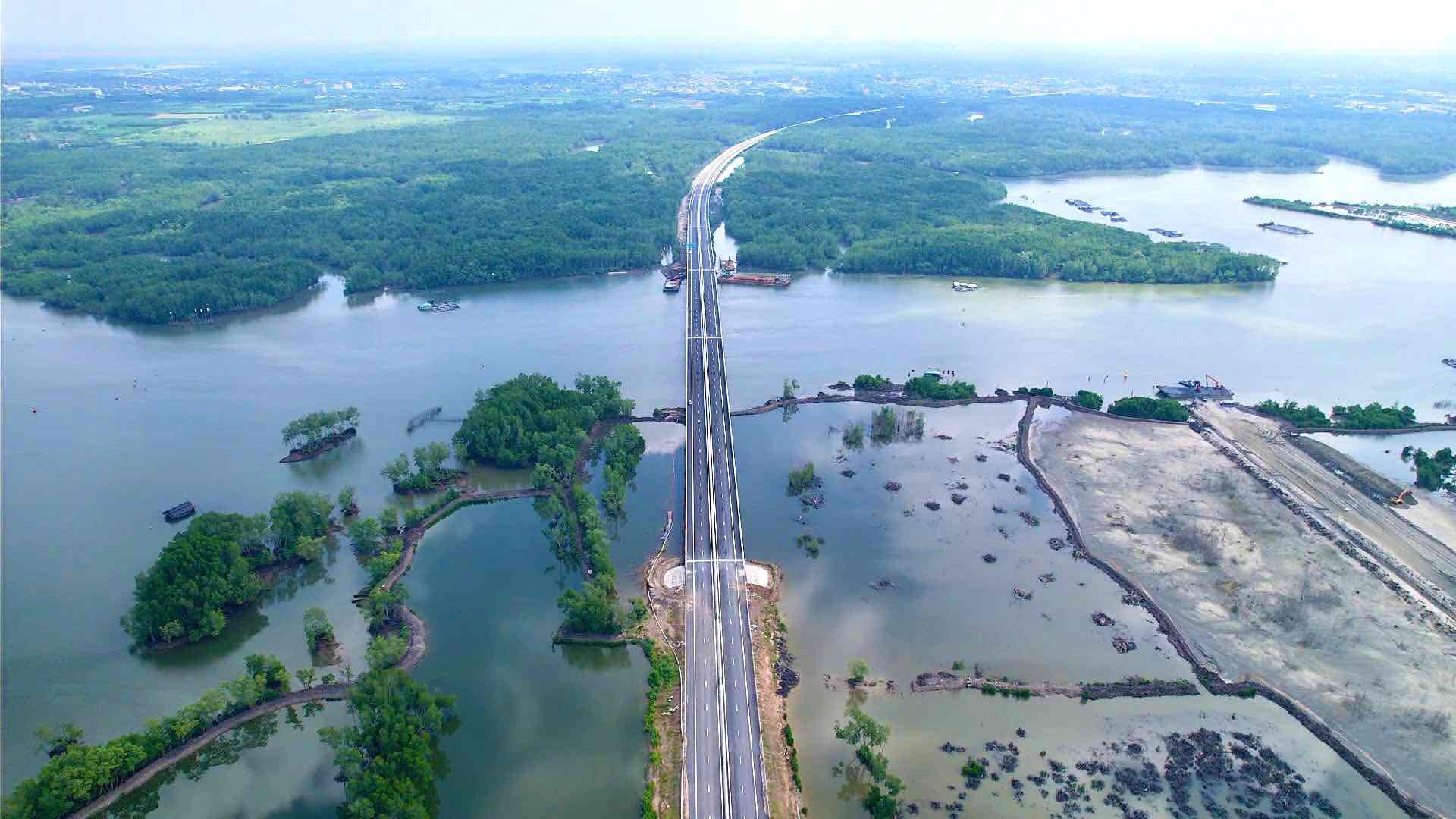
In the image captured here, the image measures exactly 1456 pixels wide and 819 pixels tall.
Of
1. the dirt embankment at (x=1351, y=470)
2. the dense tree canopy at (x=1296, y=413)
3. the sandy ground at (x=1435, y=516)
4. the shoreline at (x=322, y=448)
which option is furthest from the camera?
the dense tree canopy at (x=1296, y=413)

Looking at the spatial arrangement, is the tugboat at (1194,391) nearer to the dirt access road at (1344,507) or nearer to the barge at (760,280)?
the dirt access road at (1344,507)

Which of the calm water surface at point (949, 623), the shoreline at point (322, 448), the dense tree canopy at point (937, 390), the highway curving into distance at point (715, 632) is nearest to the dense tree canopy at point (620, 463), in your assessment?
the highway curving into distance at point (715, 632)

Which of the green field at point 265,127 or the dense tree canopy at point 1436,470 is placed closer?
the dense tree canopy at point 1436,470

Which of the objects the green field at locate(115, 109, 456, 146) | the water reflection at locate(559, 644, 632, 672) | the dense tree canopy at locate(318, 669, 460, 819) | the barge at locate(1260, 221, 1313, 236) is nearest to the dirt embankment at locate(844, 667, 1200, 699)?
the water reflection at locate(559, 644, 632, 672)

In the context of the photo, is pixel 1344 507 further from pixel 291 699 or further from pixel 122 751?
pixel 122 751

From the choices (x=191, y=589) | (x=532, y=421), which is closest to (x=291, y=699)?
(x=191, y=589)

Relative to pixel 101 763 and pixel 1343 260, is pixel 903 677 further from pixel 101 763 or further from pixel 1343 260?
pixel 1343 260

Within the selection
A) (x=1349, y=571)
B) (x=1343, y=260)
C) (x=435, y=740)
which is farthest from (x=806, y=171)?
(x=435, y=740)
